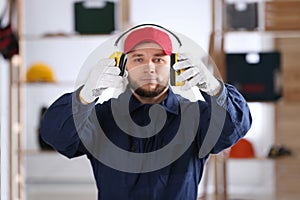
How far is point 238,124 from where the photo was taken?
1562 millimetres

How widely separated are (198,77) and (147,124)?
21 centimetres

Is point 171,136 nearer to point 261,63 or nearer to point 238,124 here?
point 238,124

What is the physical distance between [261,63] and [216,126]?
2102mm

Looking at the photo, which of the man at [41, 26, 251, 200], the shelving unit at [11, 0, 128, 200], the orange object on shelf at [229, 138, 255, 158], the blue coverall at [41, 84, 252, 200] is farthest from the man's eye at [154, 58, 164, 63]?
the shelving unit at [11, 0, 128, 200]

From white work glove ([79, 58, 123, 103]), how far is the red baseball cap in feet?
0.24

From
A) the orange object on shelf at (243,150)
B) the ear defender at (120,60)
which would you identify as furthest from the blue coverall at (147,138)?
the orange object on shelf at (243,150)

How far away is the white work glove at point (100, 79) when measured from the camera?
5.05ft

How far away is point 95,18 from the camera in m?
3.69

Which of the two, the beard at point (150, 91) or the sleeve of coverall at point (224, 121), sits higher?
the beard at point (150, 91)

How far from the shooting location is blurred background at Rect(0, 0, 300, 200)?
3.73m

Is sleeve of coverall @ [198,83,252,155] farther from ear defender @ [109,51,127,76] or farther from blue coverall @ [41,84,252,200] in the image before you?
ear defender @ [109,51,127,76]

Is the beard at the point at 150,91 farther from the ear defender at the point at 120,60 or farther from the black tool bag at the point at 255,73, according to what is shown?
the black tool bag at the point at 255,73

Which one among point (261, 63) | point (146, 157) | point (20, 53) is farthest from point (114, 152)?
point (20, 53)

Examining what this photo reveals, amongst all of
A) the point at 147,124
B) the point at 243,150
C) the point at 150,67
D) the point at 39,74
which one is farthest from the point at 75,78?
the point at 150,67
